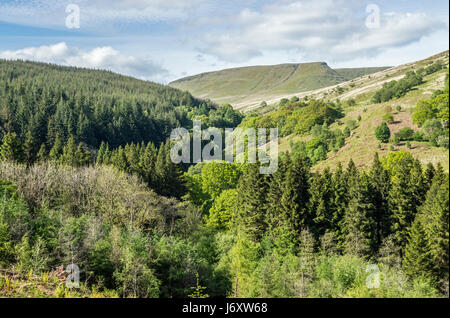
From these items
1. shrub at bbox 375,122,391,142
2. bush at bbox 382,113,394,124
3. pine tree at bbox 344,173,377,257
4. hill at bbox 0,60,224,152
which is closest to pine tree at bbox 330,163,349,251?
pine tree at bbox 344,173,377,257

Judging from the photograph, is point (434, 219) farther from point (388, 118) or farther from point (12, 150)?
point (12, 150)

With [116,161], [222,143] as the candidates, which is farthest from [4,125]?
[222,143]

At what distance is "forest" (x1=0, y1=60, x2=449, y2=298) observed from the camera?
24.5m

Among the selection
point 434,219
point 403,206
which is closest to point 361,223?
point 403,206

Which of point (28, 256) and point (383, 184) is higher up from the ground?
point (383, 184)

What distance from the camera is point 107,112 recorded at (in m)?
135

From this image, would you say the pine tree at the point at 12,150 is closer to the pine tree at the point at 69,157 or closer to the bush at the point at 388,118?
the pine tree at the point at 69,157

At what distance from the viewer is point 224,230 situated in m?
53.2

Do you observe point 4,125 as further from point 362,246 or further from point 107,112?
point 362,246

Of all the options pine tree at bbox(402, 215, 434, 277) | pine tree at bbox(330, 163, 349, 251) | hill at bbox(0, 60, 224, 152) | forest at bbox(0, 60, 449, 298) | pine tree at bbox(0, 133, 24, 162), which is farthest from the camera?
hill at bbox(0, 60, 224, 152)

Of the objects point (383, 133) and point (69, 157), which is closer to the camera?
point (69, 157)

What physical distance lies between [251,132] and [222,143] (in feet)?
48.9

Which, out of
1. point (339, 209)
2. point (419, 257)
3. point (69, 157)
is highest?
point (69, 157)

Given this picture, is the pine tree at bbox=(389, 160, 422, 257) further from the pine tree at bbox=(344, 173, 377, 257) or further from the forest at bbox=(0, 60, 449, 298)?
the pine tree at bbox=(344, 173, 377, 257)
